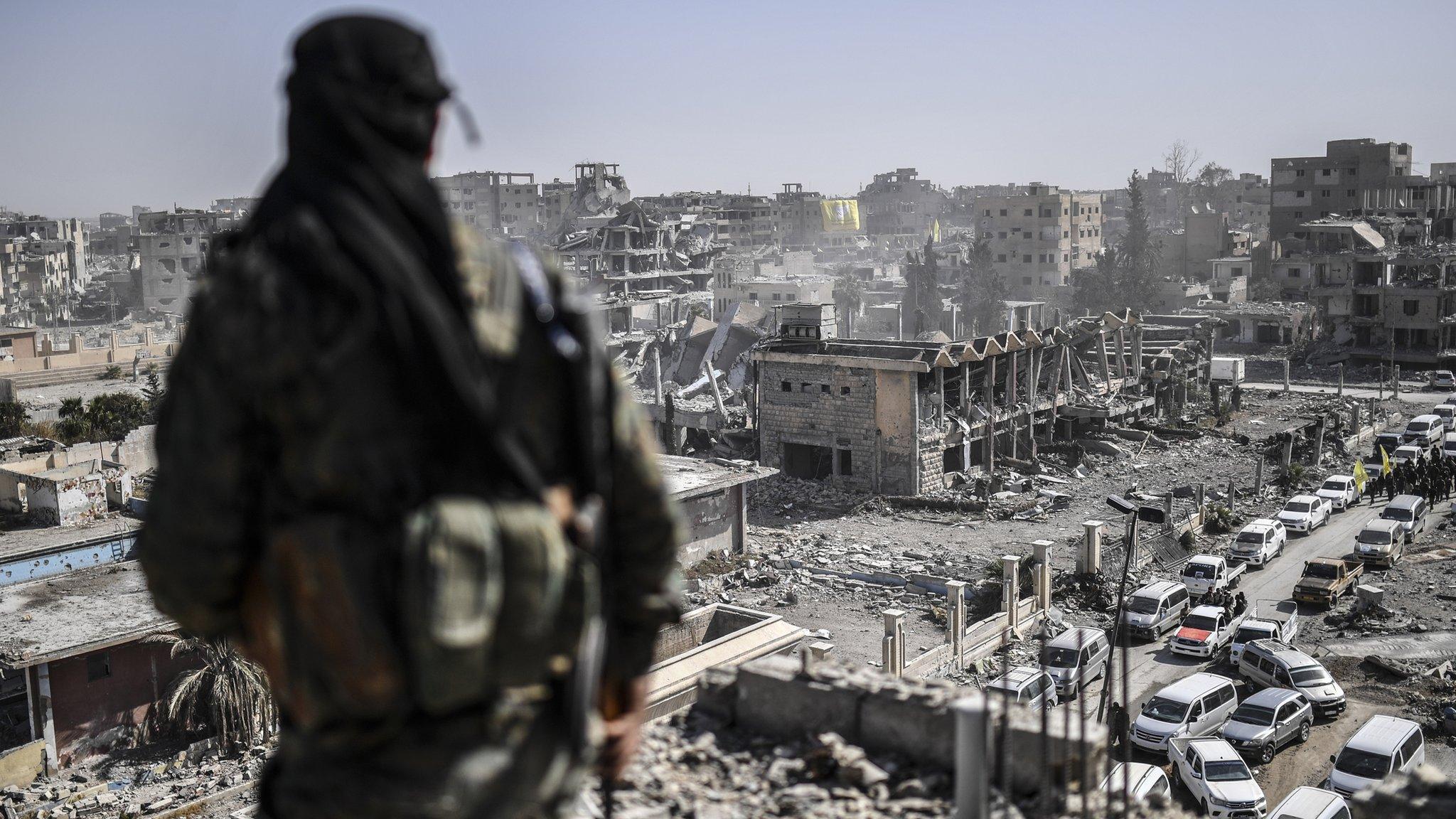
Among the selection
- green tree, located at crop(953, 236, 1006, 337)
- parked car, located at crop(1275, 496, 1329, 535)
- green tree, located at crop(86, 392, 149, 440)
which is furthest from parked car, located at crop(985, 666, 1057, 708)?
green tree, located at crop(953, 236, 1006, 337)

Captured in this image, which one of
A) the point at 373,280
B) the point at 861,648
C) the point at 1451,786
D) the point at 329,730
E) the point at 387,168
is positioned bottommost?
the point at 861,648

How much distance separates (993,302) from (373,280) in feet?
178

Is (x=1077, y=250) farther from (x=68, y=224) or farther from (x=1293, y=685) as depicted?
(x=68, y=224)

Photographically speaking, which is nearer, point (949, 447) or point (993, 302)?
point (949, 447)

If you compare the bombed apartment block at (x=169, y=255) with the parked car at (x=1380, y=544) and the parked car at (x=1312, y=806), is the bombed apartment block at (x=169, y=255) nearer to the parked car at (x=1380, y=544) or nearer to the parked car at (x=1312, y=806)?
the parked car at (x=1380, y=544)

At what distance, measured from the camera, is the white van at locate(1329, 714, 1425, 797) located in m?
11.9

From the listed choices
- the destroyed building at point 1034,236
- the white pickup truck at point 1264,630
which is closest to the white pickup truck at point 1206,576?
the white pickup truck at point 1264,630

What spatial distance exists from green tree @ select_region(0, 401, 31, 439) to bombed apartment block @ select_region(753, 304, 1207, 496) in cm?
1811

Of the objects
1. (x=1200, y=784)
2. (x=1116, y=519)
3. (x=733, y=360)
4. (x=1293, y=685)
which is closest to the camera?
(x=1200, y=784)

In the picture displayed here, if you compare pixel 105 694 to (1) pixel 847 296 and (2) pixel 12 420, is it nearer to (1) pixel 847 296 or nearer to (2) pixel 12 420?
(2) pixel 12 420

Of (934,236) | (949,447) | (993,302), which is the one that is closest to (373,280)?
(949,447)

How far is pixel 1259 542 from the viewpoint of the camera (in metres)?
20.5

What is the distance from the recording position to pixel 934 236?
319 feet

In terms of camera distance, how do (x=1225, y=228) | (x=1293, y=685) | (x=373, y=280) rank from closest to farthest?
(x=373, y=280)
(x=1293, y=685)
(x=1225, y=228)
